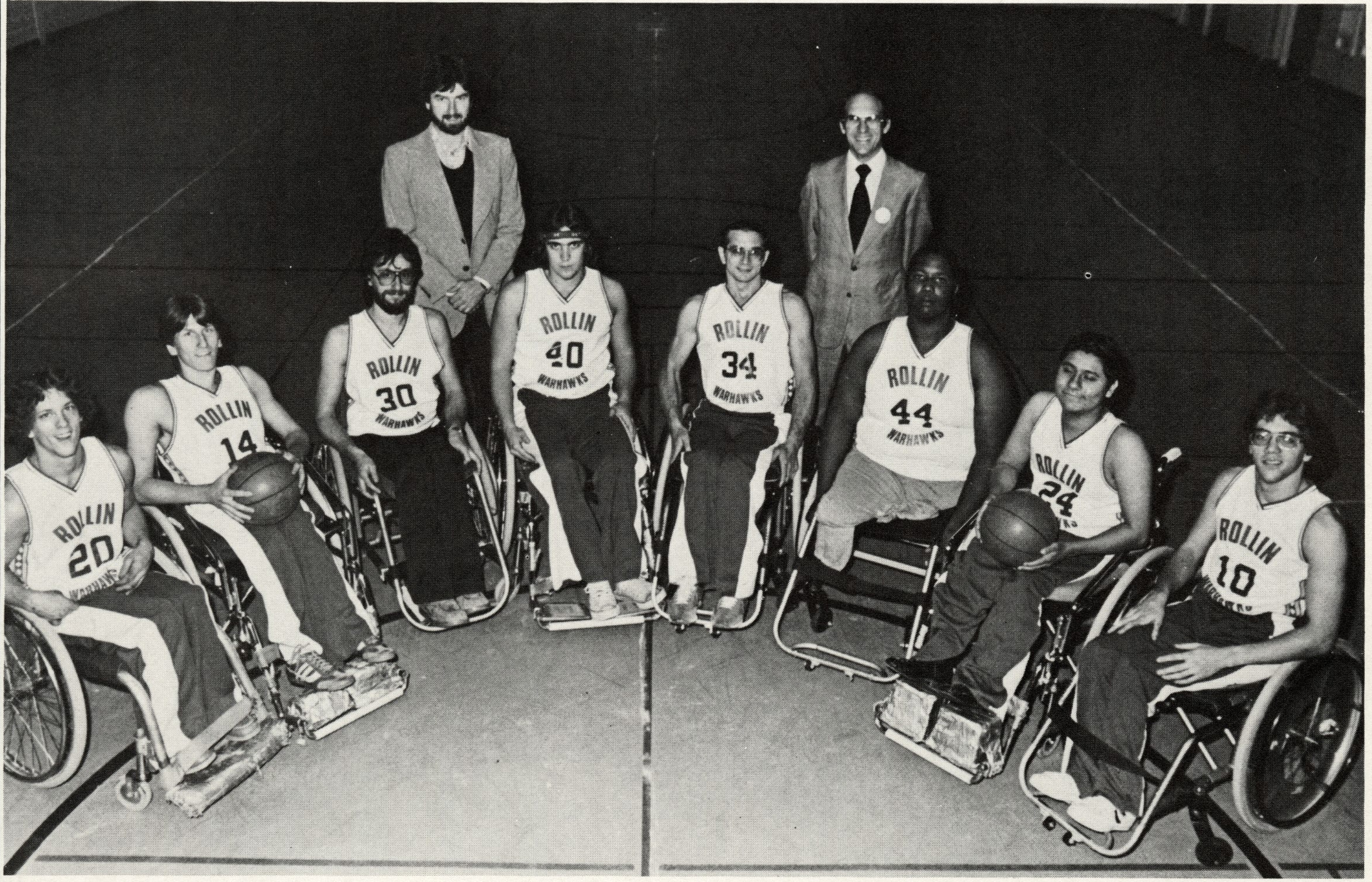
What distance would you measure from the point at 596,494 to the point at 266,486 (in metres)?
1.21

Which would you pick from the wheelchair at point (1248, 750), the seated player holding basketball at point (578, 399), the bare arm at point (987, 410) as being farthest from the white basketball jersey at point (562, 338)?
the wheelchair at point (1248, 750)

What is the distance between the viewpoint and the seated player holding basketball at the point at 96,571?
342cm

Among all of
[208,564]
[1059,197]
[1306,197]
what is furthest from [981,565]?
[1306,197]

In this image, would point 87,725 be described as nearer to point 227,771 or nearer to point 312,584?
point 227,771

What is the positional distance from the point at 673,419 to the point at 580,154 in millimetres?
7152

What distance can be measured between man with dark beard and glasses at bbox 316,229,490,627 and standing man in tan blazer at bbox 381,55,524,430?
1.40 ft

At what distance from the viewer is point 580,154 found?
36.4 ft

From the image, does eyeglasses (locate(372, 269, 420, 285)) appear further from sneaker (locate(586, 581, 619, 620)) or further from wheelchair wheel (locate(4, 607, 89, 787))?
wheelchair wheel (locate(4, 607, 89, 787))

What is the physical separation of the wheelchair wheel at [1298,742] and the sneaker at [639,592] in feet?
6.86

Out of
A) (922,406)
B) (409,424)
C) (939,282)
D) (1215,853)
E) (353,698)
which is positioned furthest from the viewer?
(409,424)

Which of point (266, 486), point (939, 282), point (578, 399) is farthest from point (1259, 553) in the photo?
point (266, 486)

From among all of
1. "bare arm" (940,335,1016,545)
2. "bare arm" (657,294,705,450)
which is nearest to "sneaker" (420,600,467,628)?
"bare arm" (657,294,705,450)

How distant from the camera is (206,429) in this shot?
13.0ft

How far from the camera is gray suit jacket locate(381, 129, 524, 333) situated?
194 inches
